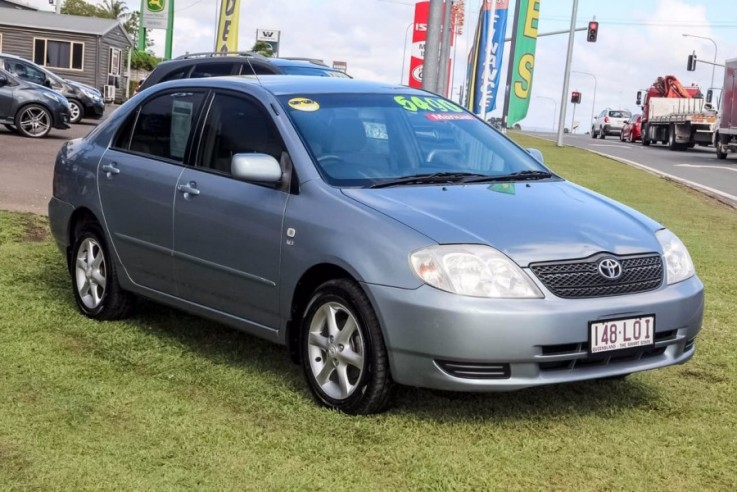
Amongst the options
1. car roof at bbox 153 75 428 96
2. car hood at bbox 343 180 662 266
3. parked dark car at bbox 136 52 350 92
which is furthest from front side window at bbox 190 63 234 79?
car hood at bbox 343 180 662 266

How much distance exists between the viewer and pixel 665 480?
4.07 meters

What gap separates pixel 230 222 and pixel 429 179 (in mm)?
1009

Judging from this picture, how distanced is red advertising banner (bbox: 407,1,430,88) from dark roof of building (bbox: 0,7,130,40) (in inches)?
1089

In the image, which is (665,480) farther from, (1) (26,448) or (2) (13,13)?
(2) (13,13)

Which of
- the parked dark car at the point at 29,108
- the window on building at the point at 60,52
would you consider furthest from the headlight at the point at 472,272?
the window on building at the point at 60,52

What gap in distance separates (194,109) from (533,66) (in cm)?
2895

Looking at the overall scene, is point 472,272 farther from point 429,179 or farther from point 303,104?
point 303,104

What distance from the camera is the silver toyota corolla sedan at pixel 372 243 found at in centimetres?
445

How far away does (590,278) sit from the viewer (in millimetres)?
4535

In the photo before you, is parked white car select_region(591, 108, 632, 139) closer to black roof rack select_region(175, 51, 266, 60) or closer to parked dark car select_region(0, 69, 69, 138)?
parked dark car select_region(0, 69, 69, 138)

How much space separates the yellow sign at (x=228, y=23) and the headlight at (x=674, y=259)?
120 ft

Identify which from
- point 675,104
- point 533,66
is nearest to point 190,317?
point 533,66

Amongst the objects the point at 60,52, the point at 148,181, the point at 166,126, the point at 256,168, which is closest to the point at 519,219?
the point at 256,168

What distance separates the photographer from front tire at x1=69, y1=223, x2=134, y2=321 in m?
6.46
